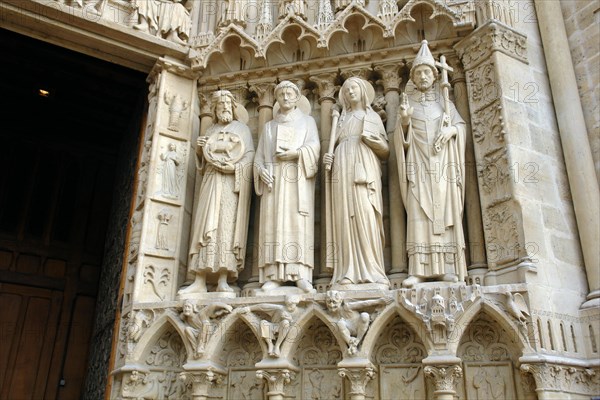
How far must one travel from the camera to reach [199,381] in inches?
192

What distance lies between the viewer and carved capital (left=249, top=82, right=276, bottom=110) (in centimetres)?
643

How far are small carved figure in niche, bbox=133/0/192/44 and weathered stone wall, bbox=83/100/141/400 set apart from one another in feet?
4.22

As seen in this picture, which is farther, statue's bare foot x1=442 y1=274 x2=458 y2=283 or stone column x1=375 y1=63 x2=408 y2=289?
stone column x1=375 y1=63 x2=408 y2=289

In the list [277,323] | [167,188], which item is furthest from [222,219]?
[277,323]

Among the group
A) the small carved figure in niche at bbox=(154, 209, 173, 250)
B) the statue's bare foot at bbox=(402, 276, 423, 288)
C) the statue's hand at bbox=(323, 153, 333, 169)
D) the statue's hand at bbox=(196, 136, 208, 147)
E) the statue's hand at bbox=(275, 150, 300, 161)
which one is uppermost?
the statue's hand at bbox=(196, 136, 208, 147)

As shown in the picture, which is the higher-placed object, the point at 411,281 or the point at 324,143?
the point at 324,143

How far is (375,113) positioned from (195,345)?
8.81 feet

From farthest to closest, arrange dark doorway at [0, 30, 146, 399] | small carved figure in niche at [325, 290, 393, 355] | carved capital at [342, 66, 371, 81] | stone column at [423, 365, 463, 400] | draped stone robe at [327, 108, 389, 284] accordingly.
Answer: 1. dark doorway at [0, 30, 146, 399]
2. carved capital at [342, 66, 371, 81]
3. draped stone robe at [327, 108, 389, 284]
4. small carved figure in niche at [325, 290, 393, 355]
5. stone column at [423, 365, 463, 400]

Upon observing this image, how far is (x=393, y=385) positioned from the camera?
4.77m

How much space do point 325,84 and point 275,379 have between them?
3109 millimetres

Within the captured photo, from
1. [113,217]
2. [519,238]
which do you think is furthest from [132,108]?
[519,238]

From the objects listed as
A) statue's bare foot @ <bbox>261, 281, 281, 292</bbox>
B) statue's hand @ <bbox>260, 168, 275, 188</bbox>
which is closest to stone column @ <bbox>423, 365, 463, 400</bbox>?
statue's bare foot @ <bbox>261, 281, 281, 292</bbox>

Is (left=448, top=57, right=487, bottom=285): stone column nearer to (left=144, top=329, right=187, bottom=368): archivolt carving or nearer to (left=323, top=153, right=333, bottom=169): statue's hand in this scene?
(left=323, top=153, right=333, bottom=169): statue's hand

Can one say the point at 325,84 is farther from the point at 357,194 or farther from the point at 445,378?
the point at 445,378
